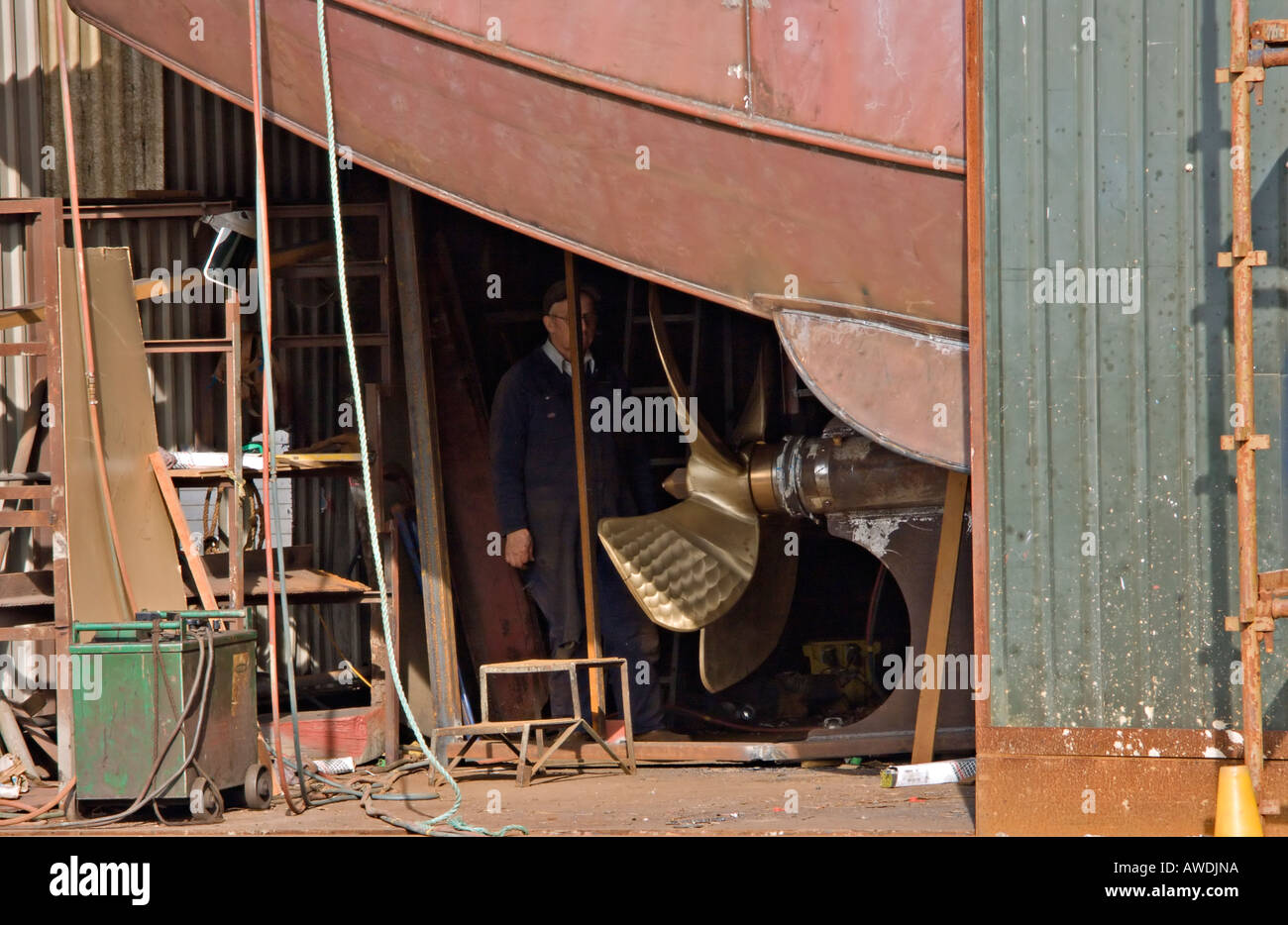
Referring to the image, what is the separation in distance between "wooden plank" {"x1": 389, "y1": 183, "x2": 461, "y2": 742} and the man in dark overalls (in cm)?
32

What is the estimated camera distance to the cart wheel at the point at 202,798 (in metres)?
5.09

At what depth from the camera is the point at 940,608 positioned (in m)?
5.63

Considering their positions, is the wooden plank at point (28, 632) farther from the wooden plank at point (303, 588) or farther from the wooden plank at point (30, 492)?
the wooden plank at point (303, 588)

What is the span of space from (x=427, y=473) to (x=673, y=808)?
2.24 m

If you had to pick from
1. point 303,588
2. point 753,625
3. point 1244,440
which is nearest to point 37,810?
point 303,588

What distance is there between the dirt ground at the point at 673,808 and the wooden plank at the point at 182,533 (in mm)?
1048

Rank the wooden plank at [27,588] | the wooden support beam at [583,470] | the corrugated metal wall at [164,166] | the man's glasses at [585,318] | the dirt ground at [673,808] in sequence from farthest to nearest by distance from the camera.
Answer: the corrugated metal wall at [164,166]
the man's glasses at [585,318]
the wooden support beam at [583,470]
the wooden plank at [27,588]
the dirt ground at [673,808]

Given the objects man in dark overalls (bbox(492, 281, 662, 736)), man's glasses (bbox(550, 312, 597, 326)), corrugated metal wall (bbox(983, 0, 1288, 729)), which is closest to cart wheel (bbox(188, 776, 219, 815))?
man in dark overalls (bbox(492, 281, 662, 736))

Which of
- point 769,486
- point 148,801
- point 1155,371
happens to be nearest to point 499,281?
point 769,486

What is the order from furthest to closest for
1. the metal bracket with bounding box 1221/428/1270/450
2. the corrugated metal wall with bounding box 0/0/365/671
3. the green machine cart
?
the corrugated metal wall with bounding box 0/0/365/671, the green machine cart, the metal bracket with bounding box 1221/428/1270/450

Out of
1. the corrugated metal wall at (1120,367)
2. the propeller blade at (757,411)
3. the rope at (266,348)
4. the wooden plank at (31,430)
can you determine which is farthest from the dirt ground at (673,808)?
the wooden plank at (31,430)

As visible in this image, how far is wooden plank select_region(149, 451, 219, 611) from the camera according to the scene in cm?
607

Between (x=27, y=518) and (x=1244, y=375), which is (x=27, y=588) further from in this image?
(x=1244, y=375)

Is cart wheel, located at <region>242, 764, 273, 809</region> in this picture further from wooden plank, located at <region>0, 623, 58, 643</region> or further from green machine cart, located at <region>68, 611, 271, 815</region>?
wooden plank, located at <region>0, 623, 58, 643</region>
